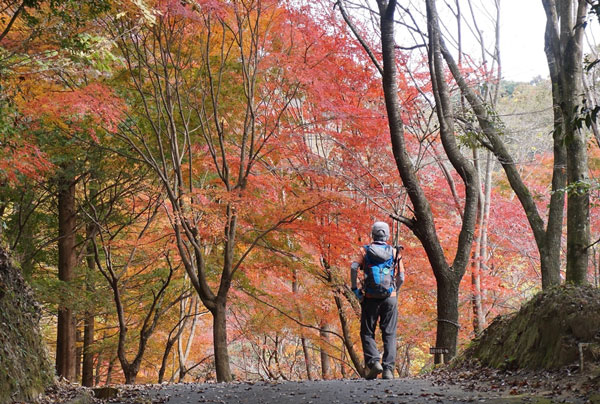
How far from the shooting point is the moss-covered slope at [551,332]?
4.76m

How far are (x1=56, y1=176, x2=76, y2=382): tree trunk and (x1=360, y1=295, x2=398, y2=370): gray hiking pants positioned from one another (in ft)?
25.7

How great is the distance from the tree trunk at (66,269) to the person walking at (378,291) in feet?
25.9

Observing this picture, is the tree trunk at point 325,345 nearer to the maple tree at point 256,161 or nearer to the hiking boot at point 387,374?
the maple tree at point 256,161

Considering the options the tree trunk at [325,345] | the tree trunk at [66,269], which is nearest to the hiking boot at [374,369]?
the tree trunk at [325,345]

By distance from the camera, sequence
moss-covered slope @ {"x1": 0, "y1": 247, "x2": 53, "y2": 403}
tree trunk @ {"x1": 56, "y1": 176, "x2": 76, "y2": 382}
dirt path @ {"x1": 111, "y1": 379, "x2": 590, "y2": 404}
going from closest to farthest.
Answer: dirt path @ {"x1": 111, "y1": 379, "x2": 590, "y2": 404} → moss-covered slope @ {"x1": 0, "y1": 247, "x2": 53, "y2": 403} → tree trunk @ {"x1": 56, "y1": 176, "x2": 76, "y2": 382}

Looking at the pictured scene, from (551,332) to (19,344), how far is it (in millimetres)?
5002

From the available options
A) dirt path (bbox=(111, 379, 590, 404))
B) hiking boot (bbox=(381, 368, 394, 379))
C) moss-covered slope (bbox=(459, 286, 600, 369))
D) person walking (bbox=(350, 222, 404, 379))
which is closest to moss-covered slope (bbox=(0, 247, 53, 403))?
dirt path (bbox=(111, 379, 590, 404))

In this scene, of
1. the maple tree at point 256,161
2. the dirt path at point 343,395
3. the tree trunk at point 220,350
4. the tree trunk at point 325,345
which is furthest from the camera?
the tree trunk at point 325,345

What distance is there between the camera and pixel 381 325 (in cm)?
681

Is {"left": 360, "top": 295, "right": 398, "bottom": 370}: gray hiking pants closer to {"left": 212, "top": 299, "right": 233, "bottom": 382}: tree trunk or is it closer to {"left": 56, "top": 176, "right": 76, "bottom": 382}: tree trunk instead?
{"left": 212, "top": 299, "right": 233, "bottom": 382}: tree trunk

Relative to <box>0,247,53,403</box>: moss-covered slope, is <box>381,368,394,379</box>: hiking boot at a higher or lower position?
lower

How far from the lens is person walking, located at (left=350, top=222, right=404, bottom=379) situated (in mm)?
6547

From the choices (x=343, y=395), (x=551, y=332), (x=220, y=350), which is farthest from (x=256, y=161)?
(x=551, y=332)

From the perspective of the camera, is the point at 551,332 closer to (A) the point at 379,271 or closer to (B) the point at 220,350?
(A) the point at 379,271
